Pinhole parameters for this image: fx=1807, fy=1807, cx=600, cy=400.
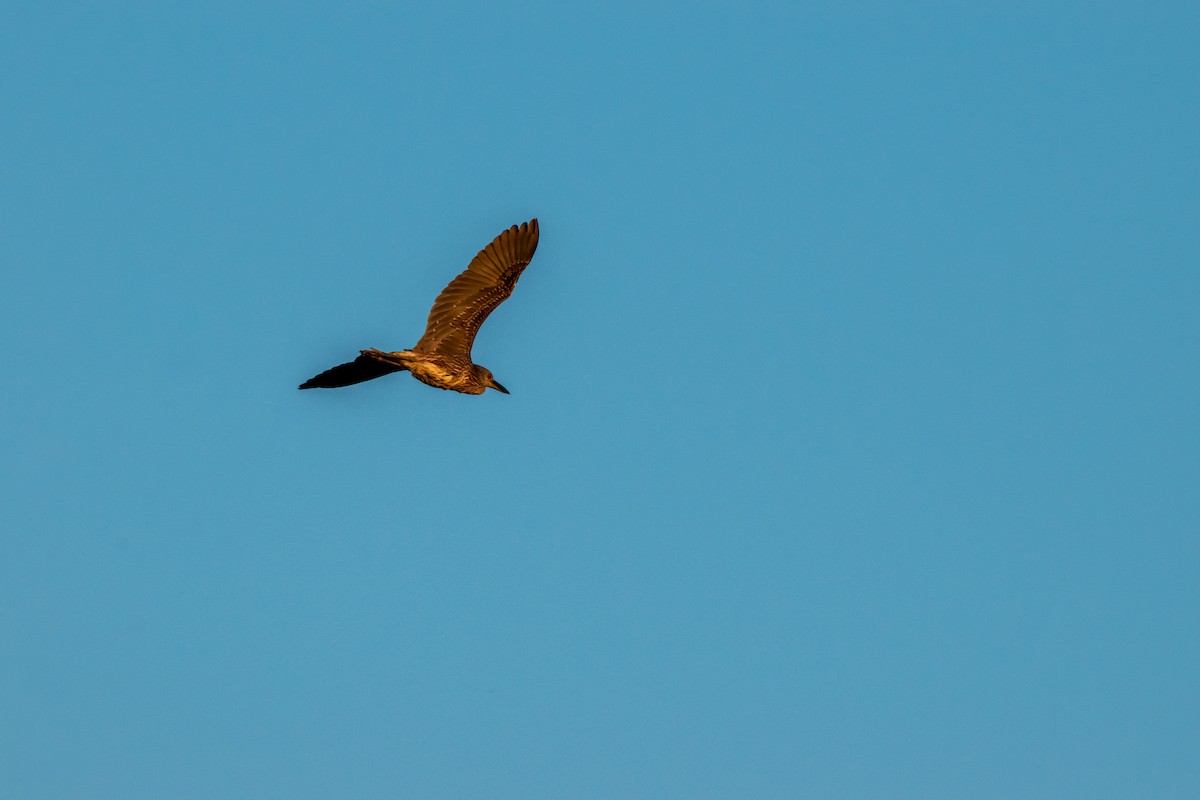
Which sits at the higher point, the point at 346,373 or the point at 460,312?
the point at 460,312

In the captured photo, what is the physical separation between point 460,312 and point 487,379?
180 cm

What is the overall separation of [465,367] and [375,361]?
187 cm

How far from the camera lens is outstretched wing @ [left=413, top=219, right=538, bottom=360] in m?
34.5

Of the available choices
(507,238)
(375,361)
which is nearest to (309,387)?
(375,361)

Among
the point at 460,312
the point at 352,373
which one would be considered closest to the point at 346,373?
the point at 352,373

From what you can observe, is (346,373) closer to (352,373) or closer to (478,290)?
(352,373)

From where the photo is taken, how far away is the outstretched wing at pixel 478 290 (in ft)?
113

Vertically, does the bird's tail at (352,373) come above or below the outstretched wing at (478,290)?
below

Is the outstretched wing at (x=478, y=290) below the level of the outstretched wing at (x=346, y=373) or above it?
above

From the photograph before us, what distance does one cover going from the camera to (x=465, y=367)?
35.1m

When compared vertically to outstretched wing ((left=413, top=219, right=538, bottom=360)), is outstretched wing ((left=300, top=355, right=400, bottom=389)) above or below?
below

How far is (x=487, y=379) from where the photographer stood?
35.9 meters

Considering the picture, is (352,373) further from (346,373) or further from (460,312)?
(460,312)

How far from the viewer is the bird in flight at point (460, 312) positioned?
3450 centimetres
